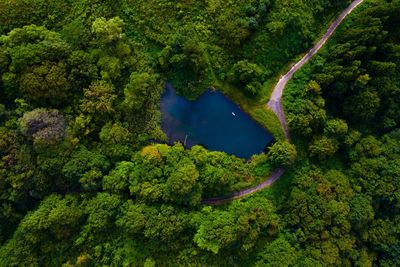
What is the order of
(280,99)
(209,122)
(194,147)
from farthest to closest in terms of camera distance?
1. (280,99)
2. (209,122)
3. (194,147)

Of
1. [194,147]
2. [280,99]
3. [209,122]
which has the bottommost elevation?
[194,147]

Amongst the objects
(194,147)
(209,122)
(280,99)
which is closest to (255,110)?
(280,99)

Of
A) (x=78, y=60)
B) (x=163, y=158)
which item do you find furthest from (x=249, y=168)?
(x=78, y=60)

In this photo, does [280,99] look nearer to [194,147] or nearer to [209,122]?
[209,122]

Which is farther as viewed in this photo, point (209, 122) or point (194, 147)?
point (209, 122)

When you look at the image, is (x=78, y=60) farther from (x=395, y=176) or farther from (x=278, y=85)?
(x=395, y=176)

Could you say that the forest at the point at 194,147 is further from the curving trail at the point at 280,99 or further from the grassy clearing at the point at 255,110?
the curving trail at the point at 280,99

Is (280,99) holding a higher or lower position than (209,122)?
higher
